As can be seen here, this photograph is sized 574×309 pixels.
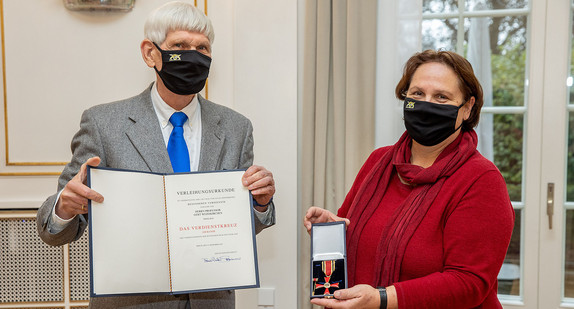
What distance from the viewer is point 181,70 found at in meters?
1.54

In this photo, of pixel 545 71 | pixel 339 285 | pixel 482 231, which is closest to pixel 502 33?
pixel 545 71

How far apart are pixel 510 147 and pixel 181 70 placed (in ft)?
6.81

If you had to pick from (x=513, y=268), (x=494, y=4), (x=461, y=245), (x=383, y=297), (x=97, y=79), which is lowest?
(x=513, y=268)

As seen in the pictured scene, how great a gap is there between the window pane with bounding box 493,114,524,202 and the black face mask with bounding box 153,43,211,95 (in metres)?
1.94

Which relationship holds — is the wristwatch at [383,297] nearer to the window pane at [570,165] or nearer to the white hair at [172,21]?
the white hair at [172,21]

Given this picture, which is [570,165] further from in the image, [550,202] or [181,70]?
[181,70]

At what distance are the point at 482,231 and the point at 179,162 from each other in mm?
981

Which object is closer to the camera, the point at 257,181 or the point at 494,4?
the point at 257,181

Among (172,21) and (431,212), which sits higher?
(172,21)

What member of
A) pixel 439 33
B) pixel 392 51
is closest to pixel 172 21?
pixel 392 51

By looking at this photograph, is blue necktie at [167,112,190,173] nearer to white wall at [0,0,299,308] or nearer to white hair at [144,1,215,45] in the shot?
white hair at [144,1,215,45]

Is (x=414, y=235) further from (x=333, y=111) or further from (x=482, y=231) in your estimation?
(x=333, y=111)

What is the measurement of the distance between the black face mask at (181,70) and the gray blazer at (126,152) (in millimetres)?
115

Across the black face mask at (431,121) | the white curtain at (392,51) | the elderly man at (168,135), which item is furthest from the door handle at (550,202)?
the elderly man at (168,135)
